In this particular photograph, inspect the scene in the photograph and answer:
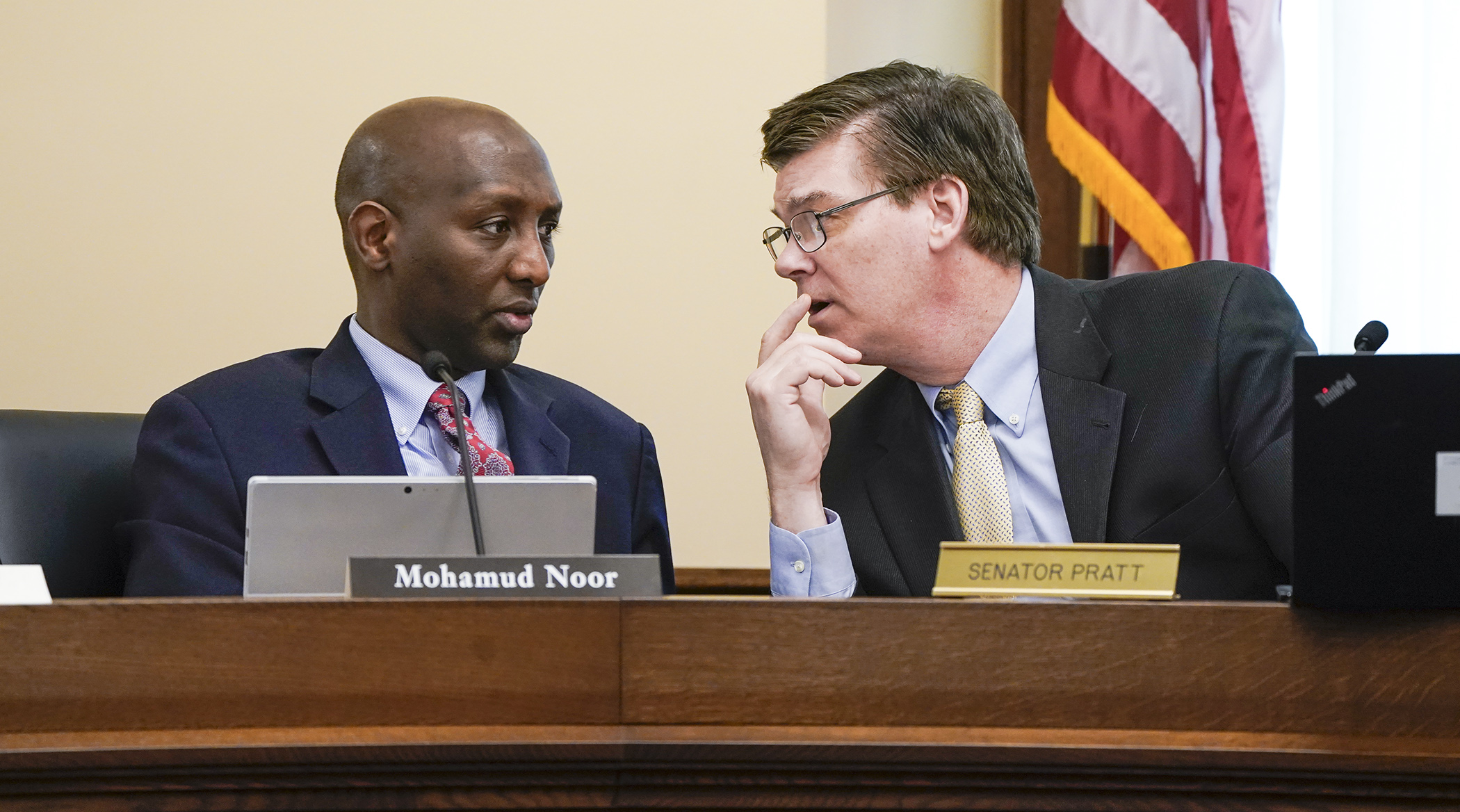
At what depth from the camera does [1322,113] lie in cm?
257

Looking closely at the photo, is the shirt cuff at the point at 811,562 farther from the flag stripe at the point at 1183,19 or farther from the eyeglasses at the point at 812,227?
the flag stripe at the point at 1183,19

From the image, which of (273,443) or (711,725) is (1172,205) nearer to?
(273,443)

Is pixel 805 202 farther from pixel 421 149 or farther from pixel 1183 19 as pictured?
Result: pixel 1183 19

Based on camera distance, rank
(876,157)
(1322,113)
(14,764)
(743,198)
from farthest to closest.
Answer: (1322,113) < (743,198) < (876,157) < (14,764)

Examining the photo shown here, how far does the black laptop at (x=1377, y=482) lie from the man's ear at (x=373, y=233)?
1.23 m

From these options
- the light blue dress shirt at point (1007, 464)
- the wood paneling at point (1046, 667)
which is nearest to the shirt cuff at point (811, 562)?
the light blue dress shirt at point (1007, 464)

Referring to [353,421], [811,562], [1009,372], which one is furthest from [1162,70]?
[353,421]

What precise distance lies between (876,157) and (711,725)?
3.67 feet

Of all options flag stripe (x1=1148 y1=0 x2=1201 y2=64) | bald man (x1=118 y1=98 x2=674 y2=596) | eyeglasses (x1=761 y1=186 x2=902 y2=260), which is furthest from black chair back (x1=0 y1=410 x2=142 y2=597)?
flag stripe (x1=1148 y1=0 x2=1201 y2=64)

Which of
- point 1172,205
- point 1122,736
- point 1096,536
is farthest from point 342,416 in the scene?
point 1172,205

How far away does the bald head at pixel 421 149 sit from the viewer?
1740mm

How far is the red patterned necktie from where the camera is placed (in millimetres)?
1722

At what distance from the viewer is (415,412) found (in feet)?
5.80

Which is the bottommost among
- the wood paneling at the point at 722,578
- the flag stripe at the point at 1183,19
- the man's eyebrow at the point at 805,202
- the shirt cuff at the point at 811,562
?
the wood paneling at the point at 722,578
